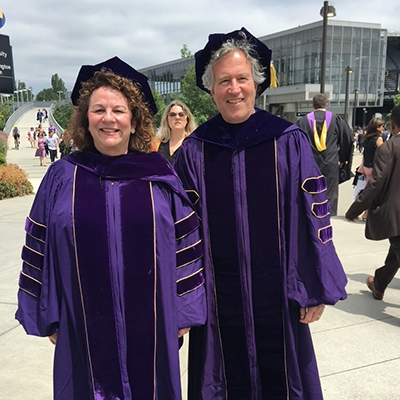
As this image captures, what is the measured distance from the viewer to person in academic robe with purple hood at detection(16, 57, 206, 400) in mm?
1697

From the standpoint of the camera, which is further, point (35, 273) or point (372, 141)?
point (372, 141)

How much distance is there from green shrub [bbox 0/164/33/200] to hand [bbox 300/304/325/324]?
29.0 ft

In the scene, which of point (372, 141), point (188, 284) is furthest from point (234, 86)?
point (372, 141)

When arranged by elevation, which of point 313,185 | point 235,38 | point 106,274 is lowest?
point 106,274

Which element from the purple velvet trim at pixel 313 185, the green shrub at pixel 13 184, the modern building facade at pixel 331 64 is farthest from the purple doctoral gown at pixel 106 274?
the modern building facade at pixel 331 64

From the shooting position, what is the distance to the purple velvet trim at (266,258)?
185 centimetres

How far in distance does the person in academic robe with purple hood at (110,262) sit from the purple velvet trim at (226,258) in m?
0.14

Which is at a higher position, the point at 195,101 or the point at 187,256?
the point at 195,101

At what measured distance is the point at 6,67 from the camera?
2027 centimetres

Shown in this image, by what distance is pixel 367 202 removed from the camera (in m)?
3.39

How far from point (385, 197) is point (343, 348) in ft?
4.36

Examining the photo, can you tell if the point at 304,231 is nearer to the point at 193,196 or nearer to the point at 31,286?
the point at 193,196

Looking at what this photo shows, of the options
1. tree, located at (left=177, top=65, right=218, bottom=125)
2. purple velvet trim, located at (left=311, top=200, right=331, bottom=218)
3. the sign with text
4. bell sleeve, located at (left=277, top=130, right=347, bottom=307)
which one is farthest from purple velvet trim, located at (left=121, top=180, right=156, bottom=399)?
the sign with text

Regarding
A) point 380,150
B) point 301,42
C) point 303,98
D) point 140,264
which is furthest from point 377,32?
point 140,264
